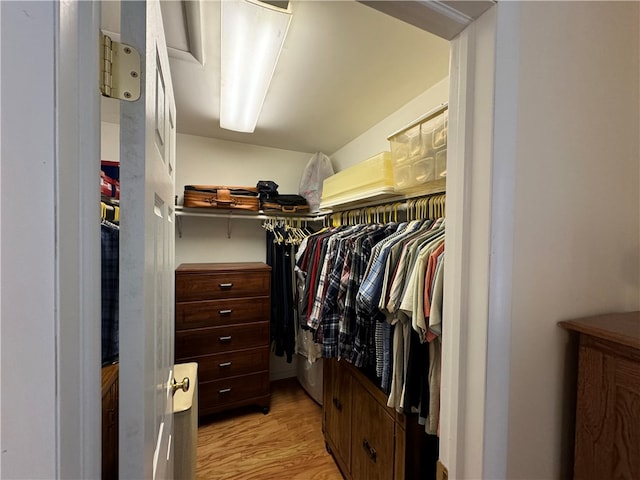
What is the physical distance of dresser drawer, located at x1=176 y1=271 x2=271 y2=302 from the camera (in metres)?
1.89

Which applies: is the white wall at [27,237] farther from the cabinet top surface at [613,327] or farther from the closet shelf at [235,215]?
the closet shelf at [235,215]

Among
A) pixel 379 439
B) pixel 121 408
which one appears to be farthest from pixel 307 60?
pixel 379 439

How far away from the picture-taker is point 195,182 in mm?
2336

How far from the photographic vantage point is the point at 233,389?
204 cm

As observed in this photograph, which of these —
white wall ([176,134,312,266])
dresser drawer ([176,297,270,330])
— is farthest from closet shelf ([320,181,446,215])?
dresser drawer ([176,297,270,330])

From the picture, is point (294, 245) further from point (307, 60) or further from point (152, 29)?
point (152, 29)

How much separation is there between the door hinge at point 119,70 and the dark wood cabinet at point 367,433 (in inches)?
52.5

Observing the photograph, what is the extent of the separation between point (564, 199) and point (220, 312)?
1995mm

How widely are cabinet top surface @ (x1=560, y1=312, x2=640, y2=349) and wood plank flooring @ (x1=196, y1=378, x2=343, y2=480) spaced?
162 centimetres

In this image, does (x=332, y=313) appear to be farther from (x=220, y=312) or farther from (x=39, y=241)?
(x=39, y=241)

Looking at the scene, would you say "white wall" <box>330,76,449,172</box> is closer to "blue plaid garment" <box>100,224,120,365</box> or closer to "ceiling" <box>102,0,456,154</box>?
"ceiling" <box>102,0,456,154</box>

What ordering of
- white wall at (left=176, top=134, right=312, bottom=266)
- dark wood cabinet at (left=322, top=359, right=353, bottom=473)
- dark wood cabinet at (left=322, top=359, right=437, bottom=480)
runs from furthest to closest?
white wall at (left=176, top=134, right=312, bottom=266) → dark wood cabinet at (left=322, top=359, right=353, bottom=473) → dark wood cabinet at (left=322, top=359, right=437, bottom=480)

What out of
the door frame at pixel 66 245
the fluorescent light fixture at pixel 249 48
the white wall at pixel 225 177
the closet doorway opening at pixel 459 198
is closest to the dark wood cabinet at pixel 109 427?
the door frame at pixel 66 245

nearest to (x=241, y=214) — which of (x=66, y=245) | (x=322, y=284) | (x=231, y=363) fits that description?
(x=322, y=284)
